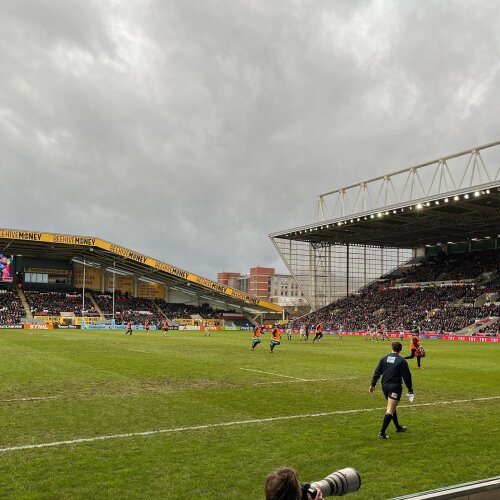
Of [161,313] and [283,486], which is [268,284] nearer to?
[161,313]

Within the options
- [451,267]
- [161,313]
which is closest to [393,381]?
[451,267]

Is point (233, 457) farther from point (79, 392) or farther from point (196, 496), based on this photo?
point (79, 392)

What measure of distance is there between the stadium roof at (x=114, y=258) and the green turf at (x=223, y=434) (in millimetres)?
54262

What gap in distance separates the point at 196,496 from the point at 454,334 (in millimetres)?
49190

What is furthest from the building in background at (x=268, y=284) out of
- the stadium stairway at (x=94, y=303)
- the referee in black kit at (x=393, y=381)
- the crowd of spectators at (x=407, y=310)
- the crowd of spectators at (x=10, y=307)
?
the referee in black kit at (x=393, y=381)

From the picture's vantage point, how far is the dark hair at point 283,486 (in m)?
3.08

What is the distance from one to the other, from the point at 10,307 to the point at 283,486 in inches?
3035

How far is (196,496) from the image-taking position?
20.8 ft

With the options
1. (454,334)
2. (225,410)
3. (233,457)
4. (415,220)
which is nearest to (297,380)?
(225,410)

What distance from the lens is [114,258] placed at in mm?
79500

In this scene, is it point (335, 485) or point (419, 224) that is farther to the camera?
point (419, 224)

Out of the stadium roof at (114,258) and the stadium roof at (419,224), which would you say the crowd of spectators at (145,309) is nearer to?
the stadium roof at (114,258)

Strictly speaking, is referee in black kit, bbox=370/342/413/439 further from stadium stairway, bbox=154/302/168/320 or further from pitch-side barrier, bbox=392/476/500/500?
stadium stairway, bbox=154/302/168/320

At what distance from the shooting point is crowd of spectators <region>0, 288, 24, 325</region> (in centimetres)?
6769
